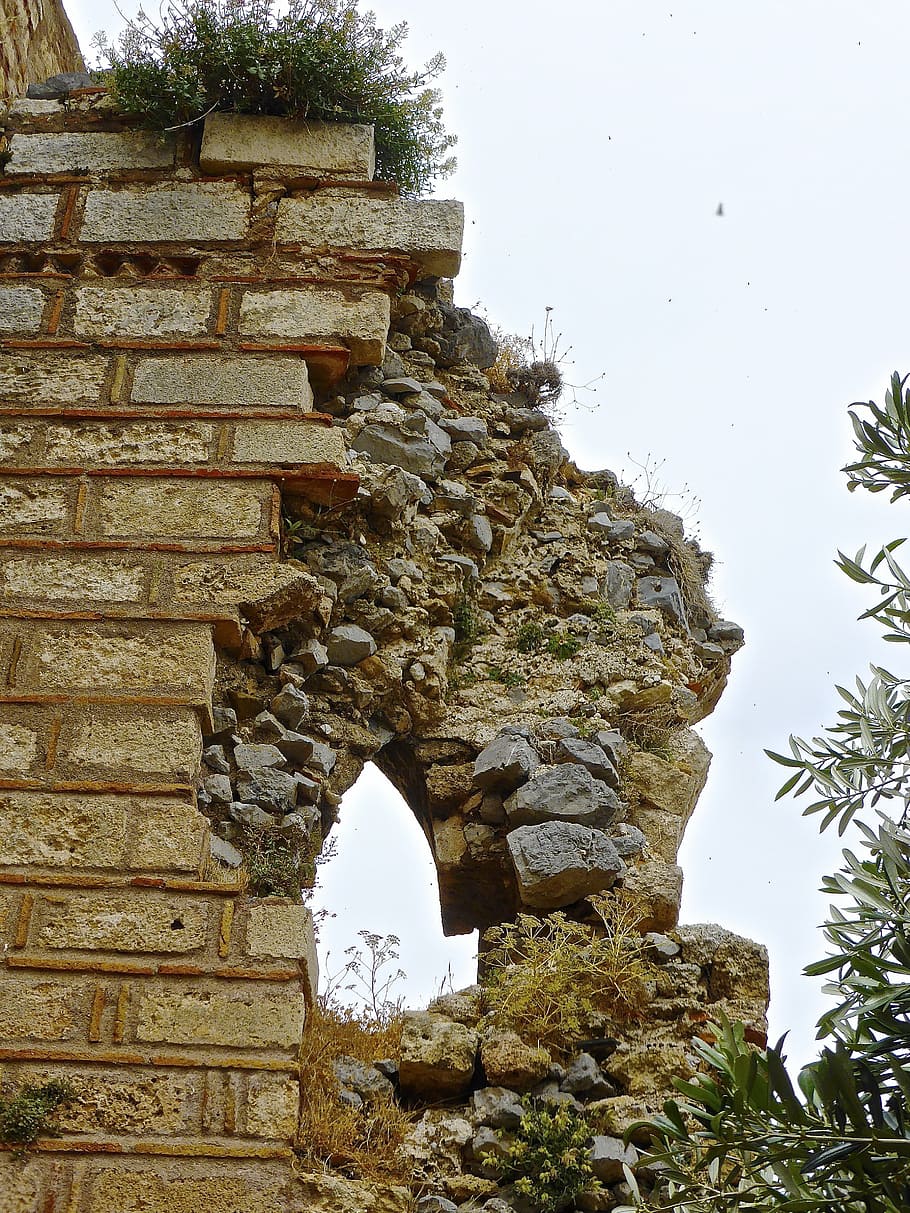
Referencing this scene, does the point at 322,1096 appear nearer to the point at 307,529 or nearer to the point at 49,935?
the point at 49,935

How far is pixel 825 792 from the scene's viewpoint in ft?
9.78

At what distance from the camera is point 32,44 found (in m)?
5.73

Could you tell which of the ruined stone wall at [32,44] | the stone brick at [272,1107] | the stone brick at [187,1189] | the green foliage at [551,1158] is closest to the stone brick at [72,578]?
the stone brick at [272,1107]

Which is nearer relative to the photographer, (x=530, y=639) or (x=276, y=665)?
(x=276, y=665)

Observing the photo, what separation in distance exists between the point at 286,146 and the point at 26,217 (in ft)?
3.33

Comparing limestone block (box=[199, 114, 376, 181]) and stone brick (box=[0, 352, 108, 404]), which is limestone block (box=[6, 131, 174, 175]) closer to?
limestone block (box=[199, 114, 376, 181])

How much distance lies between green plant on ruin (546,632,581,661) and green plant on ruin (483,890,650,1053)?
40.1 inches

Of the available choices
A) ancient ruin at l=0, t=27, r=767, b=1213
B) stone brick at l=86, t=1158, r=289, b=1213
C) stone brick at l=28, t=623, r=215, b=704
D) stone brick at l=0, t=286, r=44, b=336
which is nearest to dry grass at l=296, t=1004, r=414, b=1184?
ancient ruin at l=0, t=27, r=767, b=1213

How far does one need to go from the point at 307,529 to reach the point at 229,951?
1.46 m

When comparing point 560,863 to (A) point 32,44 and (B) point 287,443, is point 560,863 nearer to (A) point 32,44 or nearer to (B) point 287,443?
(B) point 287,443

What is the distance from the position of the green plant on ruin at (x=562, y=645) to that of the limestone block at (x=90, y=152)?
7.71 feet

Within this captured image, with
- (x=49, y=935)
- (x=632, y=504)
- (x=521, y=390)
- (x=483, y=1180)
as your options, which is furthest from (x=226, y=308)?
(x=483, y=1180)

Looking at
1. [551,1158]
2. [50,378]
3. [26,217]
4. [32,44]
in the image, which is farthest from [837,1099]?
[32,44]

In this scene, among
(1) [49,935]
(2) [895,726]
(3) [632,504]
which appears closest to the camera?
(2) [895,726]
